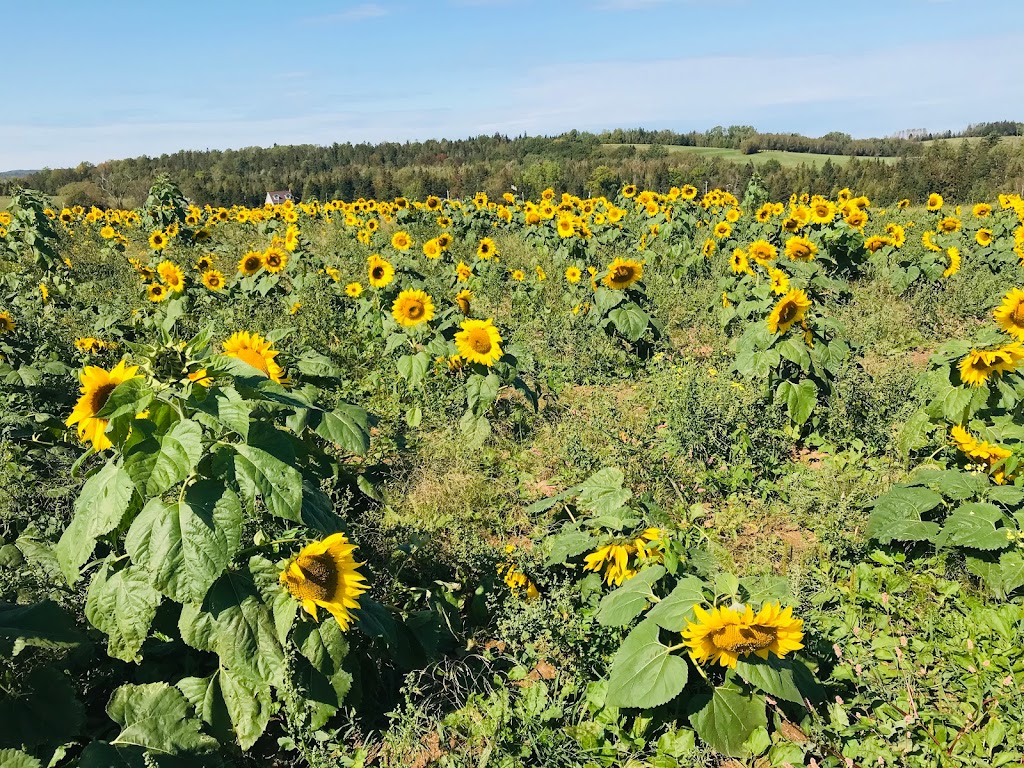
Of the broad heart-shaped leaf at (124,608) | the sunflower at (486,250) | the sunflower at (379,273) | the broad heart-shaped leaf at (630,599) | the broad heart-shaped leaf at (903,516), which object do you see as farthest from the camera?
the sunflower at (486,250)

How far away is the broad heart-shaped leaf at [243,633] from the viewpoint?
5.87ft

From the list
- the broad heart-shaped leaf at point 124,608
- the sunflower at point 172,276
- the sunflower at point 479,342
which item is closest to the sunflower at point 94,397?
the broad heart-shaped leaf at point 124,608

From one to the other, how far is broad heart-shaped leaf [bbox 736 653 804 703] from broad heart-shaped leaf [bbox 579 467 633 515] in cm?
77

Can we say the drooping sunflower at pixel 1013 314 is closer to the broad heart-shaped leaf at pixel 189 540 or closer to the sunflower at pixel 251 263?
the broad heart-shaped leaf at pixel 189 540

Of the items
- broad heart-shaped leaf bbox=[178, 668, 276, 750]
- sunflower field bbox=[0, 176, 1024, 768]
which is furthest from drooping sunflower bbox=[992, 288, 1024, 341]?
broad heart-shaped leaf bbox=[178, 668, 276, 750]

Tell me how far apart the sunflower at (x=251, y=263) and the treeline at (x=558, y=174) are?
13.8m

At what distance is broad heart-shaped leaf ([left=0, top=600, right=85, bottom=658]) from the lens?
165cm

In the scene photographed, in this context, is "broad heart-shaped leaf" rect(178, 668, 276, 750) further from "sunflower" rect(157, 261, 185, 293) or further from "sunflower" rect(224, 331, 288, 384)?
"sunflower" rect(157, 261, 185, 293)

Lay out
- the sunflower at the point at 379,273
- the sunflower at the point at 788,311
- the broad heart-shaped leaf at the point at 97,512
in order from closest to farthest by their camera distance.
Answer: the broad heart-shaped leaf at the point at 97,512 → the sunflower at the point at 788,311 → the sunflower at the point at 379,273

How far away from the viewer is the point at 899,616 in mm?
2641

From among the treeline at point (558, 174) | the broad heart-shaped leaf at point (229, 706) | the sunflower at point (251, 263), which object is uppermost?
the treeline at point (558, 174)

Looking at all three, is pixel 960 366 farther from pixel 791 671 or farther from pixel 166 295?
pixel 166 295

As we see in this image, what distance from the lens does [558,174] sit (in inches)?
1067

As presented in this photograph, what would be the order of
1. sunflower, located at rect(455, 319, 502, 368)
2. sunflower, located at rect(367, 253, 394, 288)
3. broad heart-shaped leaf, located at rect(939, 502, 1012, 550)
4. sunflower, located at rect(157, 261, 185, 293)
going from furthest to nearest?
sunflower, located at rect(157, 261, 185, 293) → sunflower, located at rect(367, 253, 394, 288) → sunflower, located at rect(455, 319, 502, 368) → broad heart-shaped leaf, located at rect(939, 502, 1012, 550)
